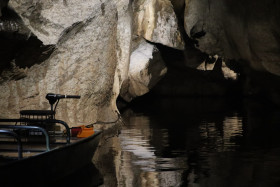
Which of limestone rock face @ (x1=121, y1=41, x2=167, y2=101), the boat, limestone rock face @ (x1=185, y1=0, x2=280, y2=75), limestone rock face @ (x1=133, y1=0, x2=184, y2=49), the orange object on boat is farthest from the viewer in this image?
limestone rock face @ (x1=133, y1=0, x2=184, y2=49)

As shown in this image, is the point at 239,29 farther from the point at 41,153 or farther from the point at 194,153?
the point at 41,153

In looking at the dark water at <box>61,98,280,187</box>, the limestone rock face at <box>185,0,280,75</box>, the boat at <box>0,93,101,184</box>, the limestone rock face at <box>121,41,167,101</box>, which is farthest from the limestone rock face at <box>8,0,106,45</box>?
the limestone rock face at <box>121,41,167,101</box>

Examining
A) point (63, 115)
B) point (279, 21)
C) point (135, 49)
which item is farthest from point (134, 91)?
point (63, 115)

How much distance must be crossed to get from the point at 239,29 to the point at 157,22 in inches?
296

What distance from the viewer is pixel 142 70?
918 inches

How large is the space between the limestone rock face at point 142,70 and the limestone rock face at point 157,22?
1.80 feet

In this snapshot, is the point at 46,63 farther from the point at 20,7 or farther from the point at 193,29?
the point at 193,29

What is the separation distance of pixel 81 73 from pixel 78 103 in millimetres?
710

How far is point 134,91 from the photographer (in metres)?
23.9

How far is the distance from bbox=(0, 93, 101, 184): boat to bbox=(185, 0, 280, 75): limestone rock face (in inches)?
312

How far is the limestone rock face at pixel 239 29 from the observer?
15547 millimetres

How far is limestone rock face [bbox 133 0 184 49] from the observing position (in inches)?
952

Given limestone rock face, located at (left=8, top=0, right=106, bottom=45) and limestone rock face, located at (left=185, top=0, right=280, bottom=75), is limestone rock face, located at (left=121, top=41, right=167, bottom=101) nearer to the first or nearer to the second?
limestone rock face, located at (left=185, top=0, right=280, bottom=75)

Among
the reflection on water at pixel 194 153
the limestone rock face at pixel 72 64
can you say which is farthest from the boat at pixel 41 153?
the limestone rock face at pixel 72 64
